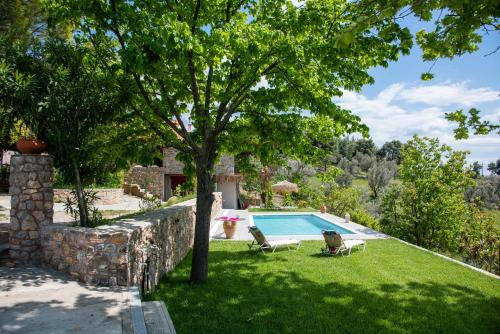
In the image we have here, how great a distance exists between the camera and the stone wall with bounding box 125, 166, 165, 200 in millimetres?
29328

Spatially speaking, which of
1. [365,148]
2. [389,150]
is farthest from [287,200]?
[389,150]

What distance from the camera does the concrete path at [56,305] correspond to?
4.85 metres

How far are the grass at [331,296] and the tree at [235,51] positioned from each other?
4.72 ft

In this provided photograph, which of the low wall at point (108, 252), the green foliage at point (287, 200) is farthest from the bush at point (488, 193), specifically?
the low wall at point (108, 252)

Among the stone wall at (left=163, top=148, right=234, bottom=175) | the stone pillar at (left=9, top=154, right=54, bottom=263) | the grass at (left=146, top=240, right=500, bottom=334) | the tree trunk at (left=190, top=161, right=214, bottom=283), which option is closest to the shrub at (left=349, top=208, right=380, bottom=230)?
the grass at (left=146, top=240, right=500, bottom=334)

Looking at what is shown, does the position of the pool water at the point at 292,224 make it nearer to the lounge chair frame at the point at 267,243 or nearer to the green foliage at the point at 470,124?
the lounge chair frame at the point at 267,243

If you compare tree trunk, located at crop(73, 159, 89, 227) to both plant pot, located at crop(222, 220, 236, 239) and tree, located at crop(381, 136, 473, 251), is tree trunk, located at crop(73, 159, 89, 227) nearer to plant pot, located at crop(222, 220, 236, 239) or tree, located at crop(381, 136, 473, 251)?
plant pot, located at crop(222, 220, 236, 239)

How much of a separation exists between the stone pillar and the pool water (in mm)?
13509

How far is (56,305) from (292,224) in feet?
60.4

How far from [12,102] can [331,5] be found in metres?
7.37

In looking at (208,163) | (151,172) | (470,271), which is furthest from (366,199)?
(208,163)

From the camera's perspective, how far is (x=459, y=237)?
17219mm

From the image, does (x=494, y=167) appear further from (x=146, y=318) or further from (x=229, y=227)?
(x=146, y=318)

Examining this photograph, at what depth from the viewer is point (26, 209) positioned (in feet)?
25.5
